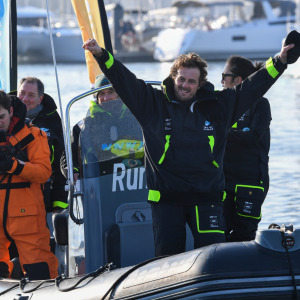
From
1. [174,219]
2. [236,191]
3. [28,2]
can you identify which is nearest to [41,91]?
[236,191]

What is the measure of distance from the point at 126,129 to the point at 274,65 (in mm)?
1033

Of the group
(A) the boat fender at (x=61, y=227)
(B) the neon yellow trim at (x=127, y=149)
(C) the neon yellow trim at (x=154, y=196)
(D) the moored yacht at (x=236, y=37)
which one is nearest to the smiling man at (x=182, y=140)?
(C) the neon yellow trim at (x=154, y=196)

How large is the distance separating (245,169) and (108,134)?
2.99ft

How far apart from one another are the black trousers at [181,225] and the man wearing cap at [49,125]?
1213mm

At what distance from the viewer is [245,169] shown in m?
5.63

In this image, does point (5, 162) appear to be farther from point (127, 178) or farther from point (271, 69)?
point (271, 69)

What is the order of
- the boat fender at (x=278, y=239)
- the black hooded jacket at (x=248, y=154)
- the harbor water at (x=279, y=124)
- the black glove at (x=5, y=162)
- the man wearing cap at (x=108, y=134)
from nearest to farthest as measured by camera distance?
the boat fender at (x=278, y=239), the black glove at (x=5, y=162), the man wearing cap at (x=108, y=134), the black hooded jacket at (x=248, y=154), the harbor water at (x=279, y=124)

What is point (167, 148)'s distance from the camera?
455cm

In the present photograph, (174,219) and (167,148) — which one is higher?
(167,148)

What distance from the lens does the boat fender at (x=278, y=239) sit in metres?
4.02

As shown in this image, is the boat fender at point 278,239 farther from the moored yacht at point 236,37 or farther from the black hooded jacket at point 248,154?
the moored yacht at point 236,37

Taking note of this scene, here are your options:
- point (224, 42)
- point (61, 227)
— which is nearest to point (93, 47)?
point (61, 227)

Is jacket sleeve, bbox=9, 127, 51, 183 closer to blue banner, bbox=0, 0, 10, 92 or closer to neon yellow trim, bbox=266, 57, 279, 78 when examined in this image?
neon yellow trim, bbox=266, 57, 279, 78

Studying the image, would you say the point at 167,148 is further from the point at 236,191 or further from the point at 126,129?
the point at 236,191
